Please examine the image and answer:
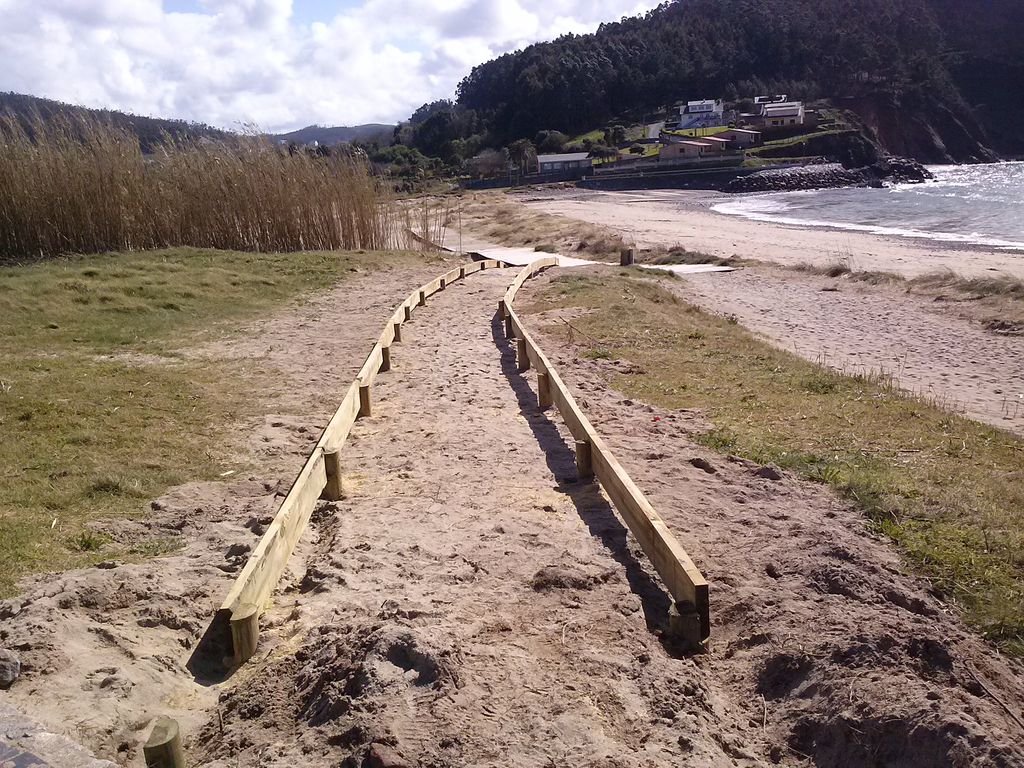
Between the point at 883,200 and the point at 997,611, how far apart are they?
53032mm

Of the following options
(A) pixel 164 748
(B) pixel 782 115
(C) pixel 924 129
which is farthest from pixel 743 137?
(A) pixel 164 748

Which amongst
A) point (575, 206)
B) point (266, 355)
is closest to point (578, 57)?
point (575, 206)

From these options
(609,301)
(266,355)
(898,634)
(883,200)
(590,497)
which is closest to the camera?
(898,634)

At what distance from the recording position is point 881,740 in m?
3.04

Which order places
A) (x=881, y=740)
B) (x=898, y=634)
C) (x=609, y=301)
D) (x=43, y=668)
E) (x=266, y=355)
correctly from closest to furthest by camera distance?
(x=881, y=740) < (x=43, y=668) < (x=898, y=634) < (x=266, y=355) < (x=609, y=301)

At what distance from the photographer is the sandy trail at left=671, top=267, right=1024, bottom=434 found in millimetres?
9969

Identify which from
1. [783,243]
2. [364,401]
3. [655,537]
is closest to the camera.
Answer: [655,537]

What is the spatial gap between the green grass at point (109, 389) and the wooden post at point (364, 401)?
1.04 m

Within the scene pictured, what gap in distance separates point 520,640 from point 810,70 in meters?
132

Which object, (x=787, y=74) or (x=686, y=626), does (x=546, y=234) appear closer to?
(x=686, y=626)

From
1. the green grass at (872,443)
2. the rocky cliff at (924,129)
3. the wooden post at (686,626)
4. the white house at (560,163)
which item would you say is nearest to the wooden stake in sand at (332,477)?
the wooden post at (686,626)

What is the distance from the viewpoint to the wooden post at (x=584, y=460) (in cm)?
565

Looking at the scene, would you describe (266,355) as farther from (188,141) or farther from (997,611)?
(188,141)

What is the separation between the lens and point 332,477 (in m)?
5.49
